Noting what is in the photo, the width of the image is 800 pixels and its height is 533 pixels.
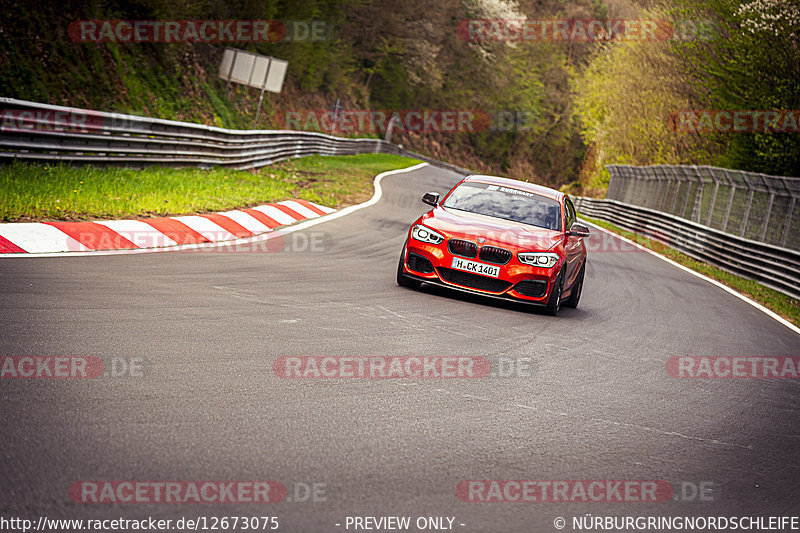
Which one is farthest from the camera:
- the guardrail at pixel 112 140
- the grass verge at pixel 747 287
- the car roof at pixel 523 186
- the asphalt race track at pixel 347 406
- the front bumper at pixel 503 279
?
the grass verge at pixel 747 287

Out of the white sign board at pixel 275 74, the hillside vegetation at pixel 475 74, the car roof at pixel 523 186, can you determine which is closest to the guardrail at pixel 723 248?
the hillside vegetation at pixel 475 74

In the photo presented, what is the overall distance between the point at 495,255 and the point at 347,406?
4.95 m

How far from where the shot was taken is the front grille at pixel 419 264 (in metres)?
10.2

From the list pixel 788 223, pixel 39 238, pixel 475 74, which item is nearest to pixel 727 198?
pixel 788 223

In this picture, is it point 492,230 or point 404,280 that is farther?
point 404,280

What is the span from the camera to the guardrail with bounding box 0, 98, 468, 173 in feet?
42.5

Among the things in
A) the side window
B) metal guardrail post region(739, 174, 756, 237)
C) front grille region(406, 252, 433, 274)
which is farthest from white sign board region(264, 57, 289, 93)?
front grille region(406, 252, 433, 274)

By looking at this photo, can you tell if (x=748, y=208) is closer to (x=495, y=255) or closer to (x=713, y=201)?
(x=713, y=201)

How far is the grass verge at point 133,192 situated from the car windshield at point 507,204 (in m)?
4.33

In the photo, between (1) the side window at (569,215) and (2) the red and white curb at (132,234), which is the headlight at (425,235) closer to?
(1) the side window at (569,215)

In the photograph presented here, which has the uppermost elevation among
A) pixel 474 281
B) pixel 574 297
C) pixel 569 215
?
pixel 569 215

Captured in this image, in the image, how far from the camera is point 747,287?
17922 millimetres

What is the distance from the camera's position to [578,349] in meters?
8.44

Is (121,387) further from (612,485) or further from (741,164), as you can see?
(741,164)
